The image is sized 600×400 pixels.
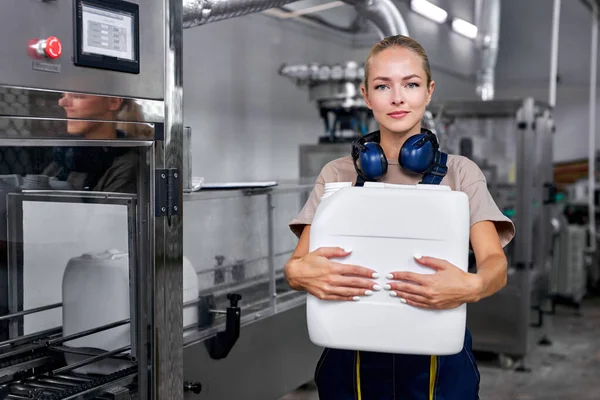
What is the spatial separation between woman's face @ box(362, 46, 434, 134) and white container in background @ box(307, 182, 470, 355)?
0.19 meters

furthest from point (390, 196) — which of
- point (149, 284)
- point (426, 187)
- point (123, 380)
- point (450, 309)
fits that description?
point (123, 380)

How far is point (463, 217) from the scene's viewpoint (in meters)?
1.10

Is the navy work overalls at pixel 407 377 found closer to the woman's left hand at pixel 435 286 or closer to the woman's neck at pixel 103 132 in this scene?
the woman's left hand at pixel 435 286

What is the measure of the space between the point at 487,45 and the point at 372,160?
11.1 feet

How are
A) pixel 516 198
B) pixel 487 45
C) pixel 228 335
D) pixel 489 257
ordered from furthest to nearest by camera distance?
1. pixel 487 45
2. pixel 516 198
3. pixel 228 335
4. pixel 489 257

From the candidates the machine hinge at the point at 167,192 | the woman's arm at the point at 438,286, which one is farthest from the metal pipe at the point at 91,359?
the woman's arm at the point at 438,286

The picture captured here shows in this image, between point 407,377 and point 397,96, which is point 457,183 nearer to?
point 397,96

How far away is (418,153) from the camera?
1.22 m

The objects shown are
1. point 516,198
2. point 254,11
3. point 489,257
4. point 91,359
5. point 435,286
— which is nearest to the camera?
point 435,286

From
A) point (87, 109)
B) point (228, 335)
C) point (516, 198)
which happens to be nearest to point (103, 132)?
point (87, 109)

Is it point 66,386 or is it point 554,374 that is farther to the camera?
point 554,374

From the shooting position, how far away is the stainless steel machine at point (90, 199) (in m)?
1.05

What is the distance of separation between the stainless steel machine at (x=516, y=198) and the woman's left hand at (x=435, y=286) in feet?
9.01

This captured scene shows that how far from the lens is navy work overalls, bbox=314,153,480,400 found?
1238 millimetres
